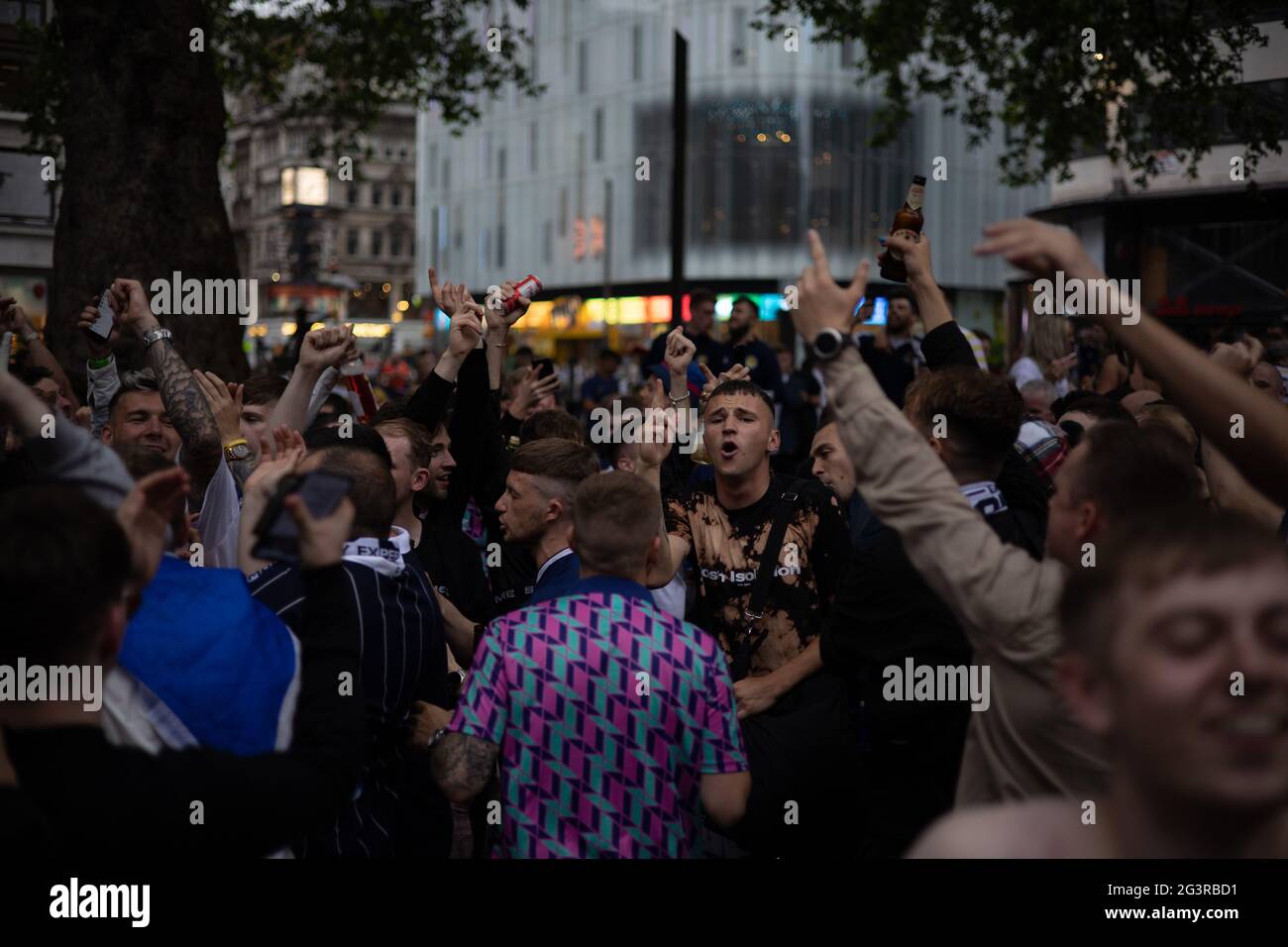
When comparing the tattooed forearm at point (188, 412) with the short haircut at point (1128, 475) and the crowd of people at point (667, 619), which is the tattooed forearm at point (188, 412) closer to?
the crowd of people at point (667, 619)

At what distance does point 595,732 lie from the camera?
3551mm

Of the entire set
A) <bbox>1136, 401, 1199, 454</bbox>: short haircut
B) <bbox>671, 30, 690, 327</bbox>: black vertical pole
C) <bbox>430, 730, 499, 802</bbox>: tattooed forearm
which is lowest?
<bbox>430, 730, 499, 802</bbox>: tattooed forearm

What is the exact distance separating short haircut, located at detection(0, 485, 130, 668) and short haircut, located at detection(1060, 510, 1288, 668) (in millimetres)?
1543

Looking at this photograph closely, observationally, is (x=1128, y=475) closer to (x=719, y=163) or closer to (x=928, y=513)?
(x=928, y=513)

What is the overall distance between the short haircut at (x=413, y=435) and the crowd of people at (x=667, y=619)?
0.02m

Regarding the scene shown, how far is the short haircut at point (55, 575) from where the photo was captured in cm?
233

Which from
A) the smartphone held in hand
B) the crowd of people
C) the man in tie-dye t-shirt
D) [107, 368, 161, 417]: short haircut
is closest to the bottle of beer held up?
the crowd of people

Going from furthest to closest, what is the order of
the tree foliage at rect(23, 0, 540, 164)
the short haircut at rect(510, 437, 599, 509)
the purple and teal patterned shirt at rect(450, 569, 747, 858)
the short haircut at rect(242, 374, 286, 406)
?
the tree foliage at rect(23, 0, 540, 164) < the short haircut at rect(242, 374, 286, 406) < the short haircut at rect(510, 437, 599, 509) < the purple and teal patterned shirt at rect(450, 569, 747, 858)

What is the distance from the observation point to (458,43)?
773 inches

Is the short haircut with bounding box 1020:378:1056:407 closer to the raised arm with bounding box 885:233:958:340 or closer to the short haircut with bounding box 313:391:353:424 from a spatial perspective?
the short haircut with bounding box 313:391:353:424

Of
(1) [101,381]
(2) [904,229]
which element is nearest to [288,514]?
(2) [904,229]

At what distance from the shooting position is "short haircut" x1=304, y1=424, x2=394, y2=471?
430 centimetres

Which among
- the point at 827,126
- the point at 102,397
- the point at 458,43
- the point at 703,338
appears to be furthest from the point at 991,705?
the point at 827,126

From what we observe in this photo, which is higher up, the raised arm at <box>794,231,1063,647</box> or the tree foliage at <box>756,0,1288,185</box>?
the tree foliage at <box>756,0,1288,185</box>
